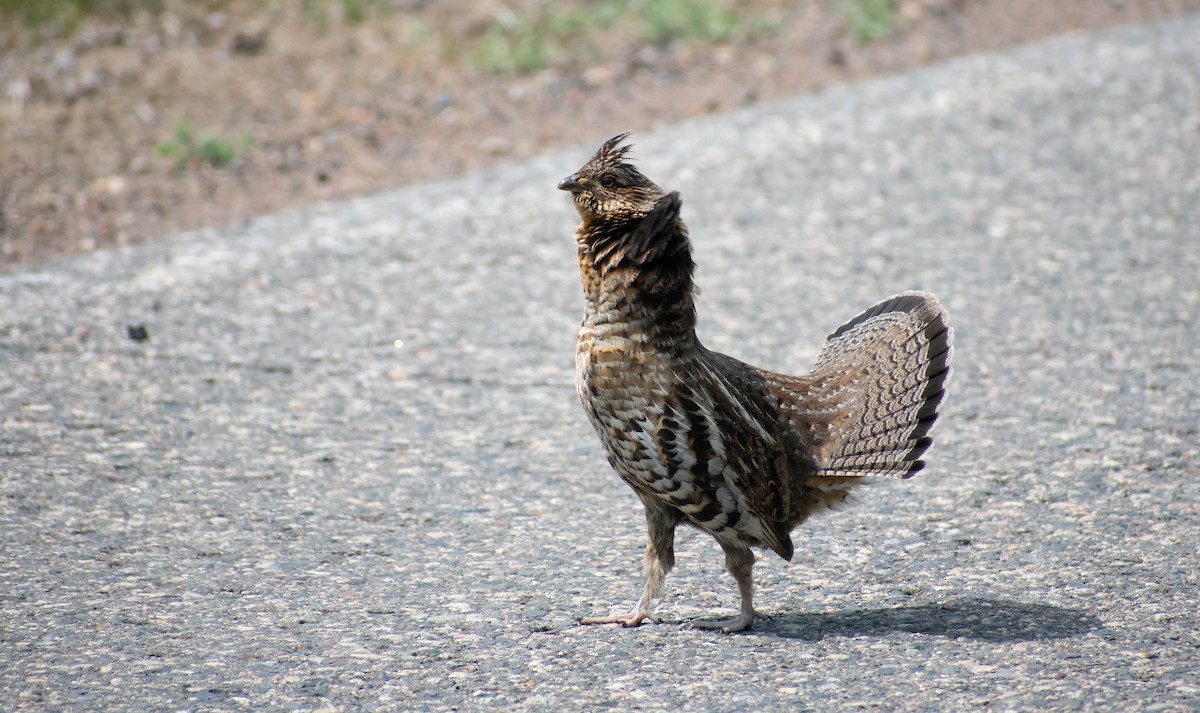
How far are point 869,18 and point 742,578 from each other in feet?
23.2

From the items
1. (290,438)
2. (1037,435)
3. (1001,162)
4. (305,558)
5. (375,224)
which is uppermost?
(1001,162)

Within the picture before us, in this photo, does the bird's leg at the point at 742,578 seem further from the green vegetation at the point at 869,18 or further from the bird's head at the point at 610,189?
the green vegetation at the point at 869,18

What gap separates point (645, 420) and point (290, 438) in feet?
7.01

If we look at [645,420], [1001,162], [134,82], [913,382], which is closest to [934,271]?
[1001,162]

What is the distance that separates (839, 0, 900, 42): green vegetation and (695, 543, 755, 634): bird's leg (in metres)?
6.76

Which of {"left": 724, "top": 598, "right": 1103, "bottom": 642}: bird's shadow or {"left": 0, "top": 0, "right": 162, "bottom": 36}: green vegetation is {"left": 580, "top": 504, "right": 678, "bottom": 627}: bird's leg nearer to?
{"left": 724, "top": 598, "right": 1103, "bottom": 642}: bird's shadow

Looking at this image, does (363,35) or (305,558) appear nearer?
(305,558)

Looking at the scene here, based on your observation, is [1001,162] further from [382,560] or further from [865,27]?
[382,560]

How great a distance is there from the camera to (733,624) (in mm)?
4070

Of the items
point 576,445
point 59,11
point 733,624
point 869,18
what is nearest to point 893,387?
point 733,624

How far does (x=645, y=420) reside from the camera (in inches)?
155

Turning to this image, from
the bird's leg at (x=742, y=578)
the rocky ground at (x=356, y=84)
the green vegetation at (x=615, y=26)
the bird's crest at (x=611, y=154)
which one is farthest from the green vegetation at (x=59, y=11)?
the bird's leg at (x=742, y=578)

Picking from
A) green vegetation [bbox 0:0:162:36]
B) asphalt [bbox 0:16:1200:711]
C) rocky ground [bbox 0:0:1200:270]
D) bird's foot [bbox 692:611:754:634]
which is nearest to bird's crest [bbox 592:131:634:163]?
asphalt [bbox 0:16:1200:711]

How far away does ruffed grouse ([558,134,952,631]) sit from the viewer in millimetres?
3957
